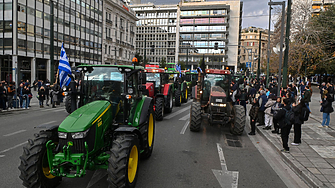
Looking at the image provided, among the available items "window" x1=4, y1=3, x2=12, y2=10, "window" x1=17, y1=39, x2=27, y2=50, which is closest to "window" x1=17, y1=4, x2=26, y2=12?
"window" x1=4, y1=3, x2=12, y2=10

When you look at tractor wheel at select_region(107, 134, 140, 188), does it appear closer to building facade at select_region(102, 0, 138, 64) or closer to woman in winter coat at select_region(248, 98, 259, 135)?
woman in winter coat at select_region(248, 98, 259, 135)

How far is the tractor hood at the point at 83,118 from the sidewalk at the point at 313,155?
4.75 metres

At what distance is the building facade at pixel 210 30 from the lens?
261 ft

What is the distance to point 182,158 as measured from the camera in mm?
6816

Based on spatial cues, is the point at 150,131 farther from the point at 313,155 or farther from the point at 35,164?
the point at 313,155

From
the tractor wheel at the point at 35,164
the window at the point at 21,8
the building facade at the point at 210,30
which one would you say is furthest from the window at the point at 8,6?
the building facade at the point at 210,30

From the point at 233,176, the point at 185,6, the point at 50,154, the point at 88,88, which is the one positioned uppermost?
the point at 185,6

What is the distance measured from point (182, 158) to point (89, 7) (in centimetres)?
4916

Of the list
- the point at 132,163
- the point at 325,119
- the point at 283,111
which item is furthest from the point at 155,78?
the point at 132,163

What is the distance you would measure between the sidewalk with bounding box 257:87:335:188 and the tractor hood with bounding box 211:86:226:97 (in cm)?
230

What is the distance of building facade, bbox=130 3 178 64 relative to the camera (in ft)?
310

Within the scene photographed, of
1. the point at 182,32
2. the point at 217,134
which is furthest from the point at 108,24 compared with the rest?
the point at 217,134

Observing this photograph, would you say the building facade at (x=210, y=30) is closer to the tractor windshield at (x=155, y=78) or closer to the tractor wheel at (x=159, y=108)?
the tractor windshield at (x=155, y=78)

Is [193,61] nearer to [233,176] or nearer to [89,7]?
[89,7]
